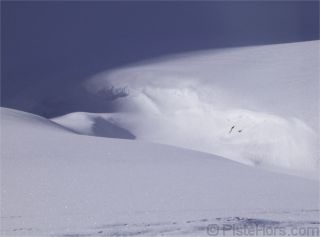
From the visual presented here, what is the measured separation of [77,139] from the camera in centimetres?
489

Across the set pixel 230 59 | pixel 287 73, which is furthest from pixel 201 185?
pixel 230 59

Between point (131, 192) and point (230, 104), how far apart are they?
519 cm

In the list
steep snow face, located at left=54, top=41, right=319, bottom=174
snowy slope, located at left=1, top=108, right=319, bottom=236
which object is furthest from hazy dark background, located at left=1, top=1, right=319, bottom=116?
snowy slope, located at left=1, top=108, right=319, bottom=236

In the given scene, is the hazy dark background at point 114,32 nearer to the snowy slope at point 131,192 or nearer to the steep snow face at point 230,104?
the steep snow face at point 230,104

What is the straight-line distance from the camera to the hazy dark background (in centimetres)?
1217

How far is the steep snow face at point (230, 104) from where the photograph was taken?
7254 millimetres

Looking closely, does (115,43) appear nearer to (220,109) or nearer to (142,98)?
(142,98)

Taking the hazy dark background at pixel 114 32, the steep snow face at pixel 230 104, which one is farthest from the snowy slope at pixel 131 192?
the hazy dark background at pixel 114 32

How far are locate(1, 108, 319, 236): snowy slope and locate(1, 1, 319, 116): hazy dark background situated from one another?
667 cm

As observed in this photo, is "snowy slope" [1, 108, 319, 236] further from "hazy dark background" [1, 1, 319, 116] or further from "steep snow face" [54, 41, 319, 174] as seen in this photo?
"hazy dark background" [1, 1, 319, 116]

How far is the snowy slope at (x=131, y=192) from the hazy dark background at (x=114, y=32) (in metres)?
6.67

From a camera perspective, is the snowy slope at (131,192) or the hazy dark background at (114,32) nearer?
the snowy slope at (131,192)

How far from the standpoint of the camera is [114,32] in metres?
14.5

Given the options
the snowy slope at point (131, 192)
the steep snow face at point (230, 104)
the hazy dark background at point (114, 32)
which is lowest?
the snowy slope at point (131, 192)
